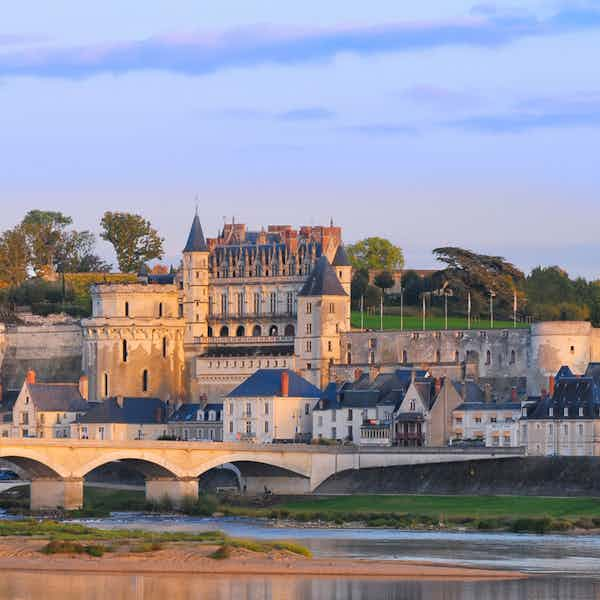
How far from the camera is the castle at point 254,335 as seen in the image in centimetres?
11700

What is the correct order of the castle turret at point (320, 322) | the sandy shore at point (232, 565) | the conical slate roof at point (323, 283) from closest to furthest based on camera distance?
the sandy shore at point (232, 565)
the castle turret at point (320, 322)
the conical slate roof at point (323, 283)

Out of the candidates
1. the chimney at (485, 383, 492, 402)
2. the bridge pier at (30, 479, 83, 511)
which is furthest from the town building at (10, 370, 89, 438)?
the chimney at (485, 383, 492, 402)

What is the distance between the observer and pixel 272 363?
120500 mm

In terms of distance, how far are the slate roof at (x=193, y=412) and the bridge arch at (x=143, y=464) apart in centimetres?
1645

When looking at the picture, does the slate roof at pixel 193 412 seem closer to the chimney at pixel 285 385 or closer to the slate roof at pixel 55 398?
the slate roof at pixel 55 398

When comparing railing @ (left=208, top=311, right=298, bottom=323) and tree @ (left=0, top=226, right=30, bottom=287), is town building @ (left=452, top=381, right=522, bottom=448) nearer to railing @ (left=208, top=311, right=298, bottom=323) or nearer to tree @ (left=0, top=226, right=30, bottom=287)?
railing @ (left=208, top=311, right=298, bottom=323)

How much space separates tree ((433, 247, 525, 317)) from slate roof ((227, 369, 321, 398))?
1076 inches

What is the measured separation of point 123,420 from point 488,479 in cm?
2548

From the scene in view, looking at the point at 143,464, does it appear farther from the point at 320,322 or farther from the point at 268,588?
the point at 268,588

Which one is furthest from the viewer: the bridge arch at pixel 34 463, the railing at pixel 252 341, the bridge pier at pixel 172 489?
the railing at pixel 252 341

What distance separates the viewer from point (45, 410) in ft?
377

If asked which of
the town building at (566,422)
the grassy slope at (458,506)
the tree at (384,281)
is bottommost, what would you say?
the grassy slope at (458,506)

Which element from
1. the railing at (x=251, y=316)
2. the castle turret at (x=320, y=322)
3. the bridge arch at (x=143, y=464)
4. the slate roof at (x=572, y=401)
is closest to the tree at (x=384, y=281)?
the railing at (x=251, y=316)

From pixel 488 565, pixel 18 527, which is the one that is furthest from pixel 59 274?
pixel 488 565
